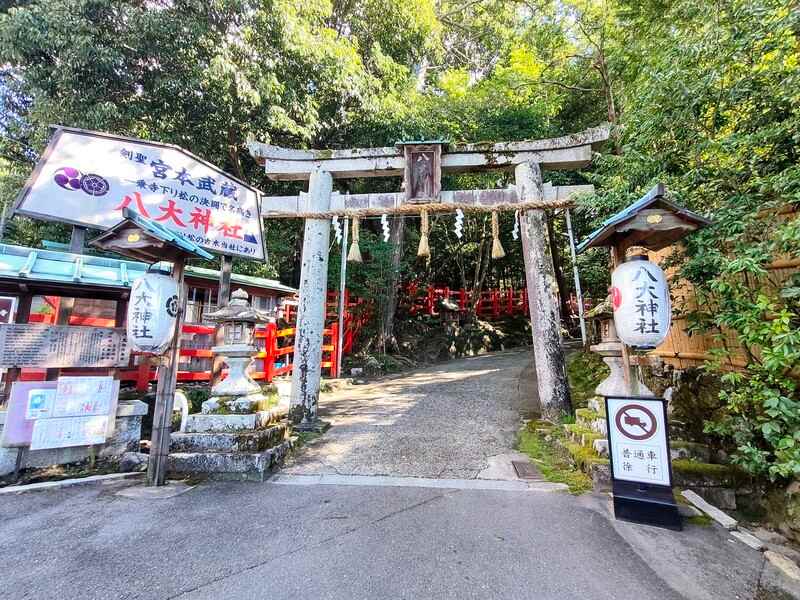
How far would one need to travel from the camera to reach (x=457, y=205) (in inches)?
242

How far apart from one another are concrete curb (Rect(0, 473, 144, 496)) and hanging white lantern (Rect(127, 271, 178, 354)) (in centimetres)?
154

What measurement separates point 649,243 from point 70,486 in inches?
254

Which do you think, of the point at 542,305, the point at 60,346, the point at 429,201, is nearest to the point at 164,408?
the point at 60,346

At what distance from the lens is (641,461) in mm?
3023

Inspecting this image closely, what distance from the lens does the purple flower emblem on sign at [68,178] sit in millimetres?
4269

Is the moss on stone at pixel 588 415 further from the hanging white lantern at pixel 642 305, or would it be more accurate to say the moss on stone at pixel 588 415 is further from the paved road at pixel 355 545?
the hanging white lantern at pixel 642 305

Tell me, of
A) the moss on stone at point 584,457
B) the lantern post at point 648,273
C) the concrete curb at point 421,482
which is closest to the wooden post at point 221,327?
the concrete curb at point 421,482

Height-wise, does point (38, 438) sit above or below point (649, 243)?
below

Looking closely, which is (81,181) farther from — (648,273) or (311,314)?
(648,273)

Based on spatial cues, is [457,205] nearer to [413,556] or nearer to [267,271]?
[413,556]

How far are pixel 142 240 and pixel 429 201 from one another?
4.17 m

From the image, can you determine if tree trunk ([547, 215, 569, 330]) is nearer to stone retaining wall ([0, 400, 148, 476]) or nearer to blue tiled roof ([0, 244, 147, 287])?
blue tiled roof ([0, 244, 147, 287])

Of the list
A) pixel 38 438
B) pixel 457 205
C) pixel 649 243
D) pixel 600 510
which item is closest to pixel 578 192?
pixel 457 205

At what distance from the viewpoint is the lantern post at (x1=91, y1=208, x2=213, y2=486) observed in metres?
3.57
